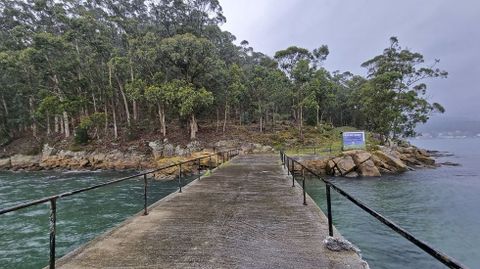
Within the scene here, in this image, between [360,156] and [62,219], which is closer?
[62,219]

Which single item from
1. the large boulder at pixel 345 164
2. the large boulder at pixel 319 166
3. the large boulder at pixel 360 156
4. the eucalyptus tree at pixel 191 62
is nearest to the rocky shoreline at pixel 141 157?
the large boulder at pixel 360 156

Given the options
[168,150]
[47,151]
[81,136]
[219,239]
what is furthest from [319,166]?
[47,151]

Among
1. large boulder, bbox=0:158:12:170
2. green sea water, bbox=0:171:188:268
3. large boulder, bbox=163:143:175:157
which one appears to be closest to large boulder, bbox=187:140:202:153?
large boulder, bbox=163:143:175:157

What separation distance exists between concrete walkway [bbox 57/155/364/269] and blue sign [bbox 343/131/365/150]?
69.3 feet

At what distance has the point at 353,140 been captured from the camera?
27.4 metres

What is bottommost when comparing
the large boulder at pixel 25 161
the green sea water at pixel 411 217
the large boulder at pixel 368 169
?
the green sea water at pixel 411 217

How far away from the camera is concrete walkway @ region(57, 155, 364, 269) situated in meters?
3.83

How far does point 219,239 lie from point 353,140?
24909 mm

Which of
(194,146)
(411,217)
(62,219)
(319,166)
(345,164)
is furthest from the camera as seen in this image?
(194,146)

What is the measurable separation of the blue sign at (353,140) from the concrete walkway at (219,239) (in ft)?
69.3

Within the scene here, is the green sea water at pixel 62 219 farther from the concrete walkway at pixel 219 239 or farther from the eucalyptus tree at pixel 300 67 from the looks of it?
the eucalyptus tree at pixel 300 67

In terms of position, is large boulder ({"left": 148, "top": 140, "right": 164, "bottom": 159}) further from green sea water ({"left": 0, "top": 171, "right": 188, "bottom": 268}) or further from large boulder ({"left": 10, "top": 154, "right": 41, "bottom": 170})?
large boulder ({"left": 10, "top": 154, "right": 41, "bottom": 170})

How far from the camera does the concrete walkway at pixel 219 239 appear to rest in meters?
3.83

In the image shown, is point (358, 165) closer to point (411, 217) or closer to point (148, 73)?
point (411, 217)
